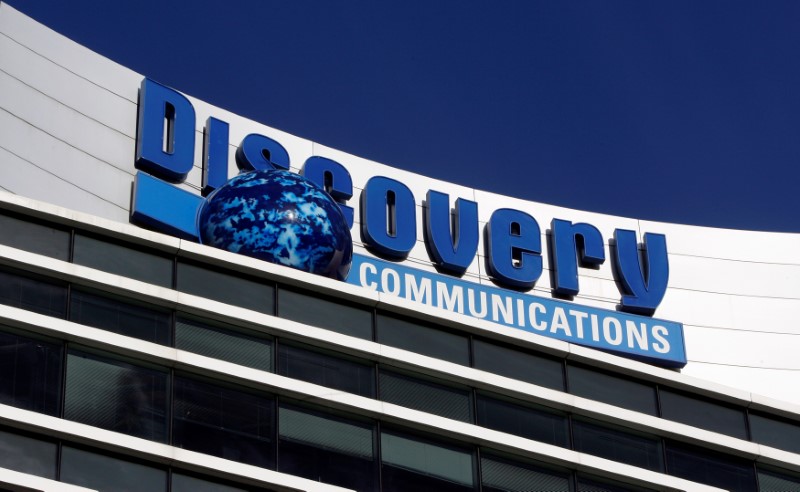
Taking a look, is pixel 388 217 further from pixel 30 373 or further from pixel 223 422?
pixel 30 373

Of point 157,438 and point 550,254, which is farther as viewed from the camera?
point 550,254

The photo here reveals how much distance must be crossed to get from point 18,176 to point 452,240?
1216 cm

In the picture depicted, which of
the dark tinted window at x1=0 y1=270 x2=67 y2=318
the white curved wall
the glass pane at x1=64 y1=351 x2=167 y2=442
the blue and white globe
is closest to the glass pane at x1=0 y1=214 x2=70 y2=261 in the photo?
the dark tinted window at x1=0 y1=270 x2=67 y2=318

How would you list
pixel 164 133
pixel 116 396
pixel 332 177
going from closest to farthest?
pixel 116 396
pixel 164 133
pixel 332 177

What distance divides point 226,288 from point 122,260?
2008mm

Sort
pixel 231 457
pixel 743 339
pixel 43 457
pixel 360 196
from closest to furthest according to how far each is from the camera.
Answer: pixel 43 457 → pixel 231 457 → pixel 360 196 → pixel 743 339

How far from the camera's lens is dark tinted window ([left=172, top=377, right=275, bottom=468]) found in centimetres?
3158

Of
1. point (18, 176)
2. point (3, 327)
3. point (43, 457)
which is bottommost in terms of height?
point (43, 457)

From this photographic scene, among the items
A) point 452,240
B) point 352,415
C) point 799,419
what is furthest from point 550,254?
point 352,415

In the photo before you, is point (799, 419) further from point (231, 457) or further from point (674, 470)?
point (231, 457)

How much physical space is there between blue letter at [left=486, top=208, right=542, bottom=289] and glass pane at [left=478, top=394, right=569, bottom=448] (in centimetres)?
1369

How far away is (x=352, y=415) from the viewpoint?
3366 cm

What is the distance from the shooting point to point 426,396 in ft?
115

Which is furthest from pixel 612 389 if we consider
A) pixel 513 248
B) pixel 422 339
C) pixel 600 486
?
pixel 513 248
